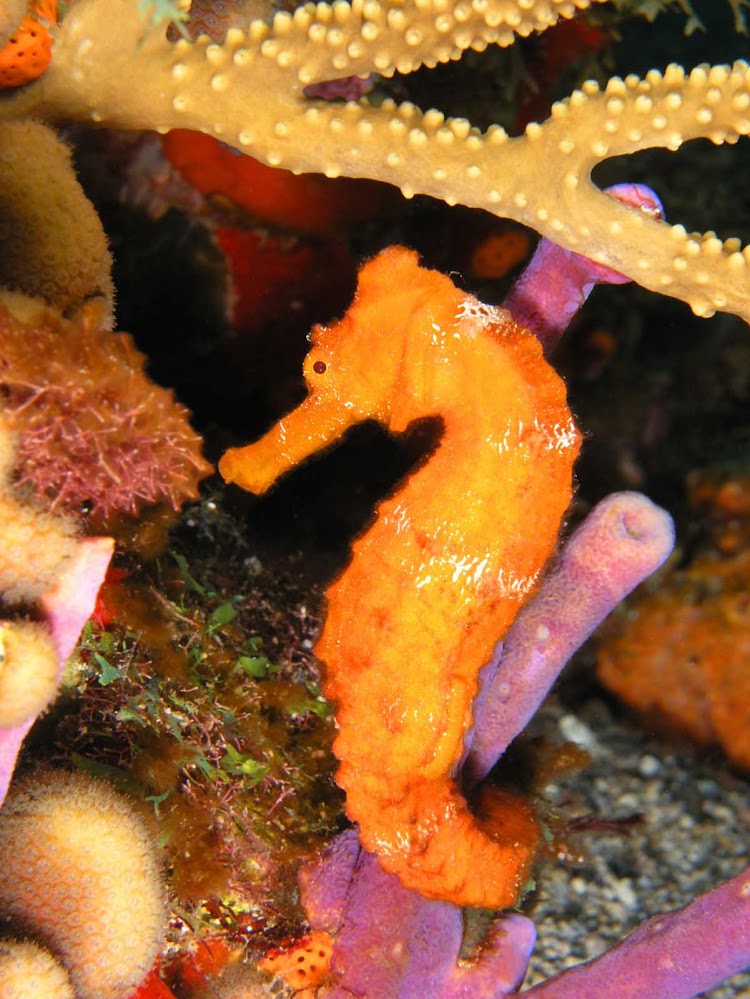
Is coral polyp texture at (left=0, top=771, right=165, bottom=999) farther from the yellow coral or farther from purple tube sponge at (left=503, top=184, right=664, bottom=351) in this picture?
purple tube sponge at (left=503, top=184, right=664, bottom=351)

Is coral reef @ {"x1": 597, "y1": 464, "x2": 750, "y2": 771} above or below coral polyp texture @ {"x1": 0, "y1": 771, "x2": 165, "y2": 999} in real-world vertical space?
below

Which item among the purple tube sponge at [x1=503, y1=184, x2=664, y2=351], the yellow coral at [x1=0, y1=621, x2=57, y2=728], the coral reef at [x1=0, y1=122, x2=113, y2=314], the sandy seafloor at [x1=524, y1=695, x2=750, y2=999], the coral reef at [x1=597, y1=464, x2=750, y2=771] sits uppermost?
the coral reef at [x1=0, y1=122, x2=113, y2=314]

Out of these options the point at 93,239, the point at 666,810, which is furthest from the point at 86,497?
the point at 666,810

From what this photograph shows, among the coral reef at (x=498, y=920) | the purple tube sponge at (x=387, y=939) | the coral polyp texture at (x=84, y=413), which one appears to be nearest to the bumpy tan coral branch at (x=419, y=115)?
the coral polyp texture at (x=84, y=413)

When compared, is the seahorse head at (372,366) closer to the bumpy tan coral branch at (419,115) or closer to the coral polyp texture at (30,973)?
the bumpy tan coral branch at (419,115)

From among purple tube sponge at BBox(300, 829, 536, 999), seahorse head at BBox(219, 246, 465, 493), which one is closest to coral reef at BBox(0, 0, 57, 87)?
seahorse head at BBox(219, 246, 465, 493)

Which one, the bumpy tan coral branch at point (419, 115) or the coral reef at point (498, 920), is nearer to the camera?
the bumpy tan coral branch at point (419, 115)


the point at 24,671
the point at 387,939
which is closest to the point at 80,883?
the point at 24,671
